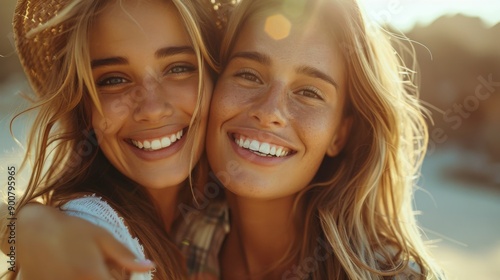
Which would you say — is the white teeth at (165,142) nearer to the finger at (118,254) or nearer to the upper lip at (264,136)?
the upper lip at (264,136)

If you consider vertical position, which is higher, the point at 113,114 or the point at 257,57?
the point at 257,57

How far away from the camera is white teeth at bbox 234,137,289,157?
2.62 m

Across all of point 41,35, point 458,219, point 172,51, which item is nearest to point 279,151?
point 172,51

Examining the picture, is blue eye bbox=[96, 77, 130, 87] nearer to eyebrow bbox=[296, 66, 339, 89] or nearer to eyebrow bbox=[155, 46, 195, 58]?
eyebrow bbox=[155, 46, 195, 58]

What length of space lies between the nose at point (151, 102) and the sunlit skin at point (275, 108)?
262mm

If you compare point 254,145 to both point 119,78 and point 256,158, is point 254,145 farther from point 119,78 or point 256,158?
point 119,78

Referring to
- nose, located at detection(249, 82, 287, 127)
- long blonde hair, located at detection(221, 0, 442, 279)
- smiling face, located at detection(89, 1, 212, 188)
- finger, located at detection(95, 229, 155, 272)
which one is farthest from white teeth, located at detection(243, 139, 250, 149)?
finger, located at detection(95, 229, 155, 272)

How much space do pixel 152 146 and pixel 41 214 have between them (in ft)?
2.02

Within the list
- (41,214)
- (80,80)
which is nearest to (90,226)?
(41,214)

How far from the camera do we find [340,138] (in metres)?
2.90

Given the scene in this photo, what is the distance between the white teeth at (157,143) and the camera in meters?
2.62

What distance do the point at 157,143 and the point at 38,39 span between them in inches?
29.9

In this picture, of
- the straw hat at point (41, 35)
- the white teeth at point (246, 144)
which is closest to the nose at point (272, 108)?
Result: the white teeth at point (246, 144)

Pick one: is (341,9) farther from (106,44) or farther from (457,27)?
(457,27)
